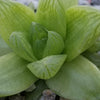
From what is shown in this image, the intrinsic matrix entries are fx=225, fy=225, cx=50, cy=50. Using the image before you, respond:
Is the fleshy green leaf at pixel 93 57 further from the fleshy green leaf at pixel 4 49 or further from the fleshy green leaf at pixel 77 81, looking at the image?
the fleshy green leaf at pixel 4 49

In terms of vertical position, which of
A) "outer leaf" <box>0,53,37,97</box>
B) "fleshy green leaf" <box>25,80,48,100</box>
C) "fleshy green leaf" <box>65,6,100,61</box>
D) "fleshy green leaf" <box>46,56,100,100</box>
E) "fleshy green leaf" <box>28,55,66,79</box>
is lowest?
"fleshy green leaf" <box>25,80,48,100</box>

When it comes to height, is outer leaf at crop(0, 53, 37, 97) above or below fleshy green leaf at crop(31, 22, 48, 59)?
below

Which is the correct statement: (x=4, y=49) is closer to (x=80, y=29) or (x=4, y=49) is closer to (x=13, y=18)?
(x=13, y=18)

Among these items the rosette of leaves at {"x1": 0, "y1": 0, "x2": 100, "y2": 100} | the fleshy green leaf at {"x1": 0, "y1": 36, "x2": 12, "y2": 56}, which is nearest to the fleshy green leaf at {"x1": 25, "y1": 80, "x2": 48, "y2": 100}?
the rosette of leaves at {"x1": 0, "y1": 0, "x2": 100, "y2": 100}

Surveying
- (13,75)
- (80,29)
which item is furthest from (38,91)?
(80,29)

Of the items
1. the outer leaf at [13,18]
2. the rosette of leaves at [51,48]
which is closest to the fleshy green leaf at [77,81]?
the rosette of leaves at [51,48]

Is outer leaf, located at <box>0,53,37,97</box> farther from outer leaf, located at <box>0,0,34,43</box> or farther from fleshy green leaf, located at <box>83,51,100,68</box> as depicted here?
fleshy green leaf, located at <box>83,51,100,68</box>
